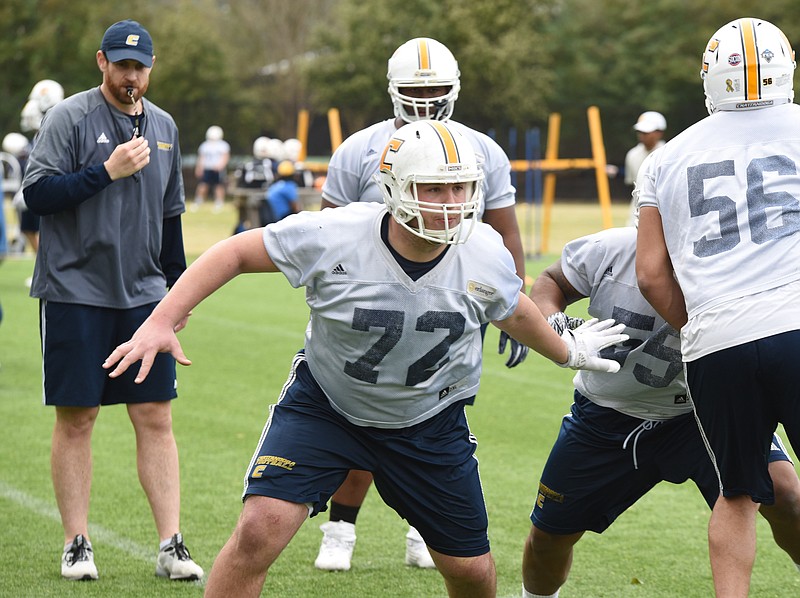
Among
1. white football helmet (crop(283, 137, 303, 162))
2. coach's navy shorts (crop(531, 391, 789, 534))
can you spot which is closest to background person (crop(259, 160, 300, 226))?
white football helmet (crop(283, 137, 303, 162))

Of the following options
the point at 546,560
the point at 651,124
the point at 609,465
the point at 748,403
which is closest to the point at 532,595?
the point at 546,560

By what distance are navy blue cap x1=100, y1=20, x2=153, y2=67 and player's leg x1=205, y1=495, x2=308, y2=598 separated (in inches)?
82.1

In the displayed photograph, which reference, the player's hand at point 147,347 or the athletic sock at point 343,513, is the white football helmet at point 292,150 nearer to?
the athletic sock at point 343,513

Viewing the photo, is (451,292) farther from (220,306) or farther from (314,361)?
(220,306)

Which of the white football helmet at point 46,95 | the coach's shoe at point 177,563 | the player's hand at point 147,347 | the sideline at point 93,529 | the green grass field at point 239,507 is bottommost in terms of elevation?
the green grass field at point 239,507

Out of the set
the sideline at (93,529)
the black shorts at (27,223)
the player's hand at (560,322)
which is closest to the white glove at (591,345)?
the player's hand at (560,322)

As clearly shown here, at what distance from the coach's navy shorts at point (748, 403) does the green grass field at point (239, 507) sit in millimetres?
1264

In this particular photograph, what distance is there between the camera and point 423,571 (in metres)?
5.07

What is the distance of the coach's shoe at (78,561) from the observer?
4809 mm

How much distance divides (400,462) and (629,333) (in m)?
0.92

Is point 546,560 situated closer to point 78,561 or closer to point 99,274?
point 78,561

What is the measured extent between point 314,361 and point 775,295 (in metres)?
1.40

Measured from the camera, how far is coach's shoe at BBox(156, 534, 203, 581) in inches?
189

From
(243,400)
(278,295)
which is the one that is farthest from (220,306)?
(243,400)
